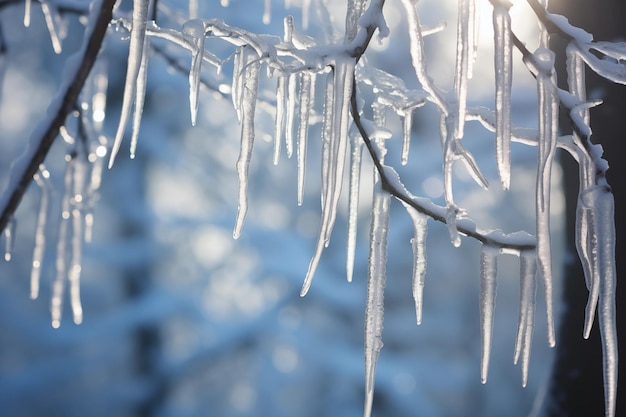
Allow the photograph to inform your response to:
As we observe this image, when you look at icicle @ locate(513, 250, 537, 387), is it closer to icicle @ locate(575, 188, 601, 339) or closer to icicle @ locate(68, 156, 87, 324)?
icicle @ locate(575, 188, 601, 339)

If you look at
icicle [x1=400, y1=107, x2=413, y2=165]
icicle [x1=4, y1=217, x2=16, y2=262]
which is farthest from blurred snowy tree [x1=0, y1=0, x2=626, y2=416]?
icicle [x1=400, y1=107, x2=413, y2=165]

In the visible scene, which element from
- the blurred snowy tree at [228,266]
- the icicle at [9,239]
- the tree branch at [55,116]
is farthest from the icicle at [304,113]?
the blurred snowy tree at [228,266]

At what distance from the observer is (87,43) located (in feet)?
3.20

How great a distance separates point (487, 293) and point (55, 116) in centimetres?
86

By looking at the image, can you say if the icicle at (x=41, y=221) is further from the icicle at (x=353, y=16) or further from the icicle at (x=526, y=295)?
the icicle at (x=526, y=295)

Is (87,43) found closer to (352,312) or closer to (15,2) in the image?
(15,2)

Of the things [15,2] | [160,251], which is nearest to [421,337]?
[160,251]

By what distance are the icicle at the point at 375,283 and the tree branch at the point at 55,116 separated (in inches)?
22.6

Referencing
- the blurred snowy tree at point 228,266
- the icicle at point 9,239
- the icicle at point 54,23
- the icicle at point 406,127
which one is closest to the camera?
the icicle at point 406,127

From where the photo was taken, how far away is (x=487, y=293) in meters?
1.17

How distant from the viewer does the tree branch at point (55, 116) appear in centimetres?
95

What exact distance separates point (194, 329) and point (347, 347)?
7.84 feet

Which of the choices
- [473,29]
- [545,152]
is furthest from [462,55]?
[545,152]

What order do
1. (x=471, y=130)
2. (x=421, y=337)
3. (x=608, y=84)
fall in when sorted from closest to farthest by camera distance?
(x=608, y=84), (x=471, y=130), (x=421, y=337)
